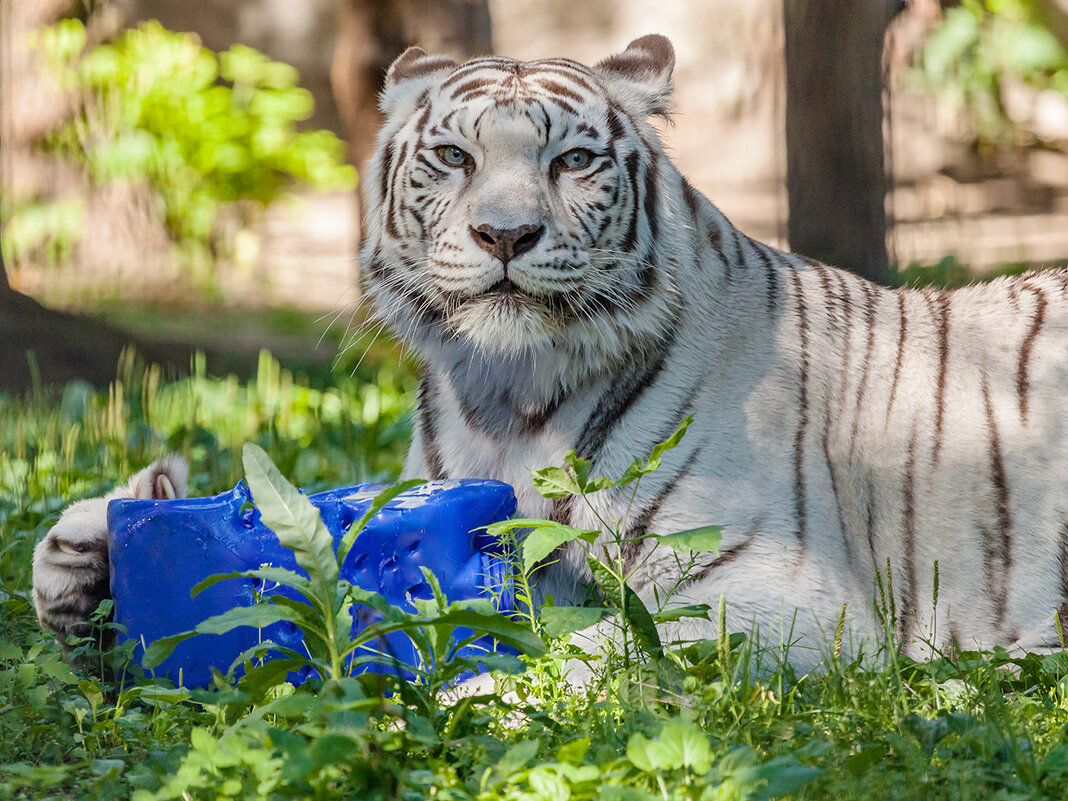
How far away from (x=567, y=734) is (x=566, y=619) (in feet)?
0.85

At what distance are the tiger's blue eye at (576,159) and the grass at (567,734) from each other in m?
1.08

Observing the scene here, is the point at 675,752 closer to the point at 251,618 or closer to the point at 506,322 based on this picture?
the point at 251,618

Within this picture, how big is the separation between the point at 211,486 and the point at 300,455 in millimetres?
575

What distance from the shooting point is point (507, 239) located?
2475 mm

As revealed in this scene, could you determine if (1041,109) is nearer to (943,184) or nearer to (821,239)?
(943,184)

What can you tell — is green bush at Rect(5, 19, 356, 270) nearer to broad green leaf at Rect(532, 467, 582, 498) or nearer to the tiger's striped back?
the tiger's striped back

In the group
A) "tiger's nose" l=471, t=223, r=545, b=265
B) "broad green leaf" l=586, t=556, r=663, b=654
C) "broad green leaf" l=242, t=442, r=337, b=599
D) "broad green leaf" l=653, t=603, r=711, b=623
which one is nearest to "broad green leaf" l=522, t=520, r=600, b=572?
"broad green leaf" l=586, t=556, r=663, b=654

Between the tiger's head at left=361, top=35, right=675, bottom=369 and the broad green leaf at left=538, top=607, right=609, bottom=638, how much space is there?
68cm

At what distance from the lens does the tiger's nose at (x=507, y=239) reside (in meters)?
2.47

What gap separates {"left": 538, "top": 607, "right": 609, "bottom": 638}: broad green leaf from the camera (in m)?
2.09

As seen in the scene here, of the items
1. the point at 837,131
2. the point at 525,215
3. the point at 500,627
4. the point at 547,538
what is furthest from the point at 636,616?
the point at 837,131

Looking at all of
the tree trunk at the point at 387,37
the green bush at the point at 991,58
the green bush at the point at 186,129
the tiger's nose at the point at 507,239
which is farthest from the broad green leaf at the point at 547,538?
the green bush at the point at 991,58

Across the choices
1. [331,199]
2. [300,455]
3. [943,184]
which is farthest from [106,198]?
[943,184]

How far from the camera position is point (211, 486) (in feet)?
12.6
